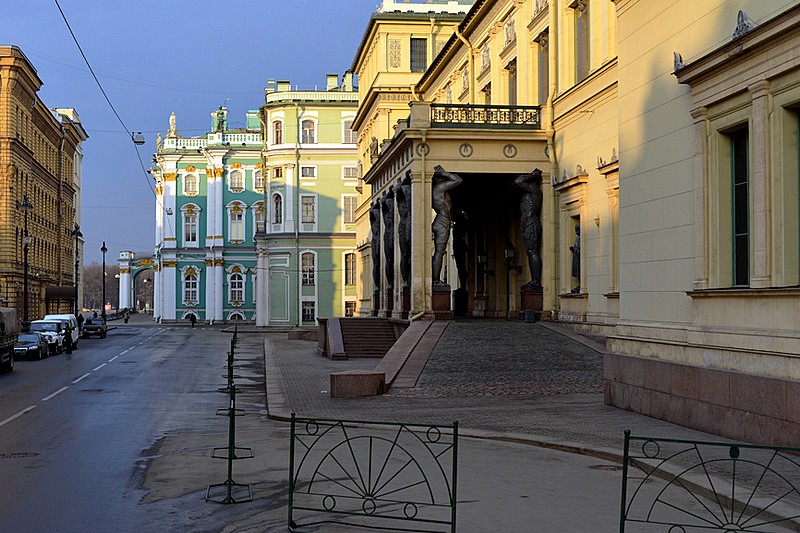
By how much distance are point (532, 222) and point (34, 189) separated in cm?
4811

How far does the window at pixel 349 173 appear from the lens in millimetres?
77625

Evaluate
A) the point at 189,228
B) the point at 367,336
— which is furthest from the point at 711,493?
the point at 189,228

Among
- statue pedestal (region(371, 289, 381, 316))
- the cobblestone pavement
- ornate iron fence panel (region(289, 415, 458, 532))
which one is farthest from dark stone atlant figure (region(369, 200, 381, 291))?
ornate iron fence panel (region(289, 415, 458, 532))

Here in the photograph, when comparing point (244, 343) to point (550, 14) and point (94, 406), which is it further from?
point (94, 406)

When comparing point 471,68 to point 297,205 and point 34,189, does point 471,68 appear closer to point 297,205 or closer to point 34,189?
point 297,205

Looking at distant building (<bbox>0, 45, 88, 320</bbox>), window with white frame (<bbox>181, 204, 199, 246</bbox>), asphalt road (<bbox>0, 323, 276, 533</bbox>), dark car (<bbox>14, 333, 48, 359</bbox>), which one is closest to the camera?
Answer: asphalt road (<bbox>0, 323, 276, 533</bbox>)

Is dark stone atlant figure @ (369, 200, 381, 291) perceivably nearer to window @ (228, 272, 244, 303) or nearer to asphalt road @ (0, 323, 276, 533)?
asphalt road @ (0, 323, 276, 533)

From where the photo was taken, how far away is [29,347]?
37.8 meters

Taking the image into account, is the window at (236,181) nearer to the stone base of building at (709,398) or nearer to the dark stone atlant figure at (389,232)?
the dark stone atlant figure at (389,232)

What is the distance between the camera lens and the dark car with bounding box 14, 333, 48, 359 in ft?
123

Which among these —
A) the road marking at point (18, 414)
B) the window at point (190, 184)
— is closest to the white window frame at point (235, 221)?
the window at point (190, 184)

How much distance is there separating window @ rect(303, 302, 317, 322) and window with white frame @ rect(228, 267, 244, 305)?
1514 centimetres

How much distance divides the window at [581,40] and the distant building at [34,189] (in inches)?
1330

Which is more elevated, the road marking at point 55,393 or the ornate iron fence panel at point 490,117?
the ornate iron fence panel at point 490,117
